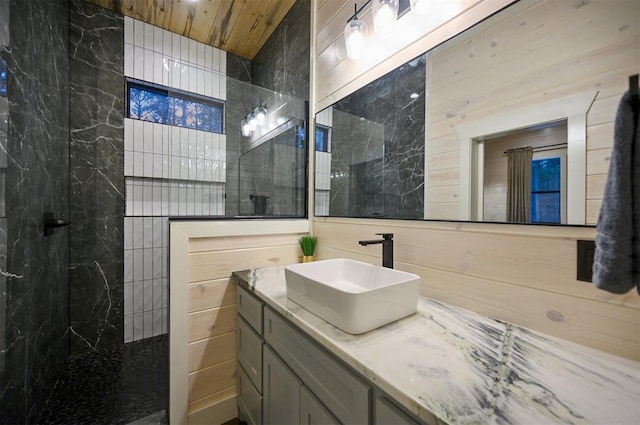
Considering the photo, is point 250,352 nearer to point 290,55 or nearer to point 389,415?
point 389,415

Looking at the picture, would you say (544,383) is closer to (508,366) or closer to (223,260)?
(508,366)

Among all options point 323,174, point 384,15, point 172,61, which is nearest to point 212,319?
point 323,174

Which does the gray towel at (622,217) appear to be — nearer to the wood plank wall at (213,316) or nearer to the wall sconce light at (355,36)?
the wall sconce light at (355,36)

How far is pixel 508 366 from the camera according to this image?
1.92 ft

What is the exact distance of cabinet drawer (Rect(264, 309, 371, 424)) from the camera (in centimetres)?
61

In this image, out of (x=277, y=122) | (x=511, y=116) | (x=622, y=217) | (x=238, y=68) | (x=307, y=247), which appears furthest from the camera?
(x=238, y=68)

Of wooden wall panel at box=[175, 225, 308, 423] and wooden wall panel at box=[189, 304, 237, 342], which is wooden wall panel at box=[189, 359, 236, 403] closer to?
wooden wall panel at box=[175, 225, 308, 423]

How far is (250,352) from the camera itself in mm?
1237

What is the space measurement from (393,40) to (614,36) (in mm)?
798

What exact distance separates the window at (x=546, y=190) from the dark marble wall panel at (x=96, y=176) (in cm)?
270

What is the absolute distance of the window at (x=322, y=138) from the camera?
5.56ft

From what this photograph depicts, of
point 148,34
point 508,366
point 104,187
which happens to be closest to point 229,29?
point 148,34

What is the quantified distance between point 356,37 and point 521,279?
1.33 metres

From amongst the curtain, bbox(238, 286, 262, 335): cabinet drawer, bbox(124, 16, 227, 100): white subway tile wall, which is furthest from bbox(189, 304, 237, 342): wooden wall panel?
bbox(124, 16, 227, 100): white subway tile wall
